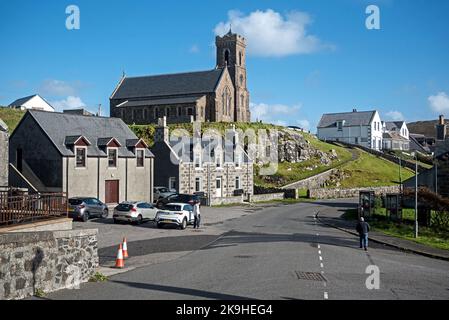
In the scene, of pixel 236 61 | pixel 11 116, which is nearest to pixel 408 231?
pixel 11 116

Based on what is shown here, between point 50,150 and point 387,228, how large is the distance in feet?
85.5

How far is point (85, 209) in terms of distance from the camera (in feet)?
107

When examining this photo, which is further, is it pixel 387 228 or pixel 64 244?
pixel 387 228

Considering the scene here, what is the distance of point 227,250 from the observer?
22.9 meters

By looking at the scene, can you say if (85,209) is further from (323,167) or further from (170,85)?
(170,85)

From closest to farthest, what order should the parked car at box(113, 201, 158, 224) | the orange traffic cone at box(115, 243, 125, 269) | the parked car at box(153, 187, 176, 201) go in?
the orange traffic cone at box(115, 243, 125, 269) → the parked car at box(113, 201, 158, 224) → the parked car at box(153, 187, 176, 201)

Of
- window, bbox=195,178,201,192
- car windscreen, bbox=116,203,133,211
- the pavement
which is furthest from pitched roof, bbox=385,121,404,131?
car windscreen, bbox=116,203,133,211

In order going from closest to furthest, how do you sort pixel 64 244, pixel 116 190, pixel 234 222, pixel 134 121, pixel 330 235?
pixel 64 244 → pixel 330 235 → pixel 234 222 → pixel 116 190 → pixel 134 121

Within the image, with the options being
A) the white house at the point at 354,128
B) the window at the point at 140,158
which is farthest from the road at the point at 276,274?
the white house at the point at 354,128

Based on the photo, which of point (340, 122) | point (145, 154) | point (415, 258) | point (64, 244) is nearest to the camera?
point (64, 244)

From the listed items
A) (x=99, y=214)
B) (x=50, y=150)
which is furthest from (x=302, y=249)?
(x=50, y=150)

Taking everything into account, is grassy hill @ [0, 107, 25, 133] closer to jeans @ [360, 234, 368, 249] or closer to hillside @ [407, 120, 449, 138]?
jeans @ [360, 234, 368, 249]

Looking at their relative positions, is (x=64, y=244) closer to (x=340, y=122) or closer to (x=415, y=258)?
(x=415, y=258)

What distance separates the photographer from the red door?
42.2m
